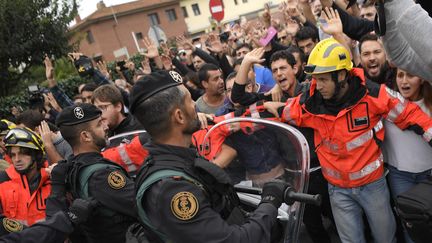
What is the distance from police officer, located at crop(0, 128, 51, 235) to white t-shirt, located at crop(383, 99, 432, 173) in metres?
2.92

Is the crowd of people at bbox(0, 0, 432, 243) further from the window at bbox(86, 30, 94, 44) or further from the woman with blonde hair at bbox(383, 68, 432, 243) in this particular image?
the window at bbox(86, 30, 94, 44)

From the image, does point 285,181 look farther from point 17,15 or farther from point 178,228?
point 17,15

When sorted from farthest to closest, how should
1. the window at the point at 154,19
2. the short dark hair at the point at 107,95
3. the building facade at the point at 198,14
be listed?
the building facade at the point at 198,14 < the window at the point at 154,19 < the short dark hair at the point at 107,95

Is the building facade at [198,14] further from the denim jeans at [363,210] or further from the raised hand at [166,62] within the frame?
the denim jeans at [363,210]

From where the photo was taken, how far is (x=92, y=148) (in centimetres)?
274

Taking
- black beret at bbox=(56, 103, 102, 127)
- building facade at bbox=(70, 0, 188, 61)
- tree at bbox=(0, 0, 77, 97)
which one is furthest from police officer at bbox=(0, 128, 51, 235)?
building facade at bbox=(70, 0, 188, 61)

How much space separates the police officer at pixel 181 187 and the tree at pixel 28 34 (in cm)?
1186

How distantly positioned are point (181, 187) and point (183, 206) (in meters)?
0.08

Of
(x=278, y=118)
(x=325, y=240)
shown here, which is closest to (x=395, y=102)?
(x=278, y=118)

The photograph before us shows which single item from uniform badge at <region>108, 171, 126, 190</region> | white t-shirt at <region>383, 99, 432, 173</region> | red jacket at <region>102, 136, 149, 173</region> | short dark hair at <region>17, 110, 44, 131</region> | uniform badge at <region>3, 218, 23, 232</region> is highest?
short dark hair at <region>17, 110, 44, 131</region>

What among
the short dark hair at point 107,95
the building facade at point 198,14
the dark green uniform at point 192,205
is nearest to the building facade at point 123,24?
the building facade at point 198,14

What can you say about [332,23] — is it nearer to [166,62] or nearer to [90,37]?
[166,62]

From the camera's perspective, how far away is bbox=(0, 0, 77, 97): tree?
11.7 metres

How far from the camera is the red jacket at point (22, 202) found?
10.2ft
